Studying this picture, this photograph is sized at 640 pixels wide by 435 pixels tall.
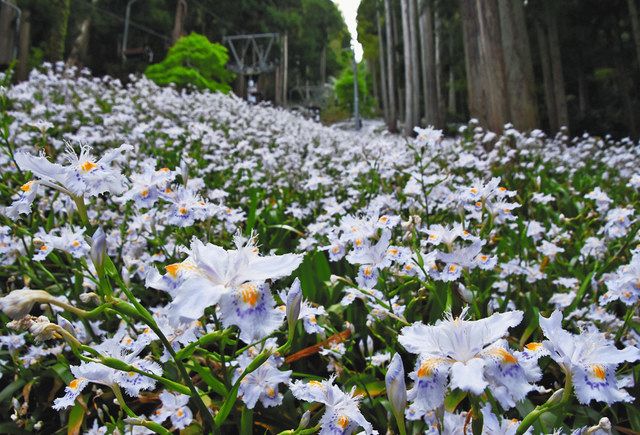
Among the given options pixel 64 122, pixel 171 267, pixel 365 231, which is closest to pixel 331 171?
pixel 64 122

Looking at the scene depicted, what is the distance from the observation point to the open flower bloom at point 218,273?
86cm

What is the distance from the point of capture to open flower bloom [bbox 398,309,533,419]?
0.86 meters

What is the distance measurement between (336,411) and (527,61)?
27.9 feet

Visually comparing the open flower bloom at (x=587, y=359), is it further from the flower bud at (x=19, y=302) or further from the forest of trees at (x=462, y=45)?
the forest of trees at (x=462, y=45)

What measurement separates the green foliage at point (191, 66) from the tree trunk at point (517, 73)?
29.4ft

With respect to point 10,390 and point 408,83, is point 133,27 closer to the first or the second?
point 408,83

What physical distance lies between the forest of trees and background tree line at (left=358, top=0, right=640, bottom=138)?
0.09 ft

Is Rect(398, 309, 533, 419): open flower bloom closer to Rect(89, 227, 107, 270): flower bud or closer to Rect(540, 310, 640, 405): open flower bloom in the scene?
Rect(540, 310, 640, 405): open flower bloom

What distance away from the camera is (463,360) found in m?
0.89

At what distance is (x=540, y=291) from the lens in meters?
2.63

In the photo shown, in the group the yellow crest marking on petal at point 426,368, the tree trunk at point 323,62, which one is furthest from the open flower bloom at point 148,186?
the tree trunk at point 323,62

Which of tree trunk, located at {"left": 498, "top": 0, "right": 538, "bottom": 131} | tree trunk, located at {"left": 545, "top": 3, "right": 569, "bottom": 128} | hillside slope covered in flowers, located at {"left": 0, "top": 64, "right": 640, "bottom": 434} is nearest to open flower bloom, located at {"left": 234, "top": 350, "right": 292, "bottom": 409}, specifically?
hillside slope covered in flowers, located at {"left": 0, "top": 64, "right": 640, "bottom": 434}

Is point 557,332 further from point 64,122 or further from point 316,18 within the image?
point 316,18

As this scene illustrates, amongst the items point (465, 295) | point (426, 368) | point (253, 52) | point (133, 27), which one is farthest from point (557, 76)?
point (253, 52)
